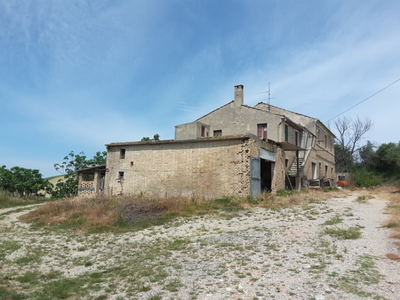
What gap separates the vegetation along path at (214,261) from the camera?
215 inches

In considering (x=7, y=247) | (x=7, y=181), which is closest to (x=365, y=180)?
(x=7, y=247)

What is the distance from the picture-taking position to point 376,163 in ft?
118

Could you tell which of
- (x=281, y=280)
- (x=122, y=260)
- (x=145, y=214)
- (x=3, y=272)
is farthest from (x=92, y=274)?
(x=145, y=214)

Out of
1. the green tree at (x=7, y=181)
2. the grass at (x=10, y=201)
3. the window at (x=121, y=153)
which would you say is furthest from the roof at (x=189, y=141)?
the green tree at (x=7, y=181)

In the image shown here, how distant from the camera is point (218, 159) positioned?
1788cm

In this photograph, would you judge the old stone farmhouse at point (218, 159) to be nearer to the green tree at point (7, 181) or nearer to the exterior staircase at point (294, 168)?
the exterior staircase at point (294, 168)

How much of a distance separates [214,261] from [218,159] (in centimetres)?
1078

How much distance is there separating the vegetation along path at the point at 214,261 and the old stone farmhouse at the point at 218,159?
5.40 metres

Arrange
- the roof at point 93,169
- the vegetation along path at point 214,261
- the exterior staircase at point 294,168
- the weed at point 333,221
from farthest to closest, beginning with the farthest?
the exterior staircase at point 294,168 → the roof at point 93,169 → the weed at point 333,221 → the vegetation along path at point 214,261

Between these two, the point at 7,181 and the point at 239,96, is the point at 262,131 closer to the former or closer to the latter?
the point at 239,96

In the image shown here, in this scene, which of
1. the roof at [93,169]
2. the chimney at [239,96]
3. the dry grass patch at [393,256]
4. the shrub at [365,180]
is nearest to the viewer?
the dry grass patch at [393,256]

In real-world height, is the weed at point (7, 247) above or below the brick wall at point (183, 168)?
below

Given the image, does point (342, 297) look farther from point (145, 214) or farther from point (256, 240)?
point (145, 214)

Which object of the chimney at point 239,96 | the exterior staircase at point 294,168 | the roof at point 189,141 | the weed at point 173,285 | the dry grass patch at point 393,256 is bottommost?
the weed at point 173,285
